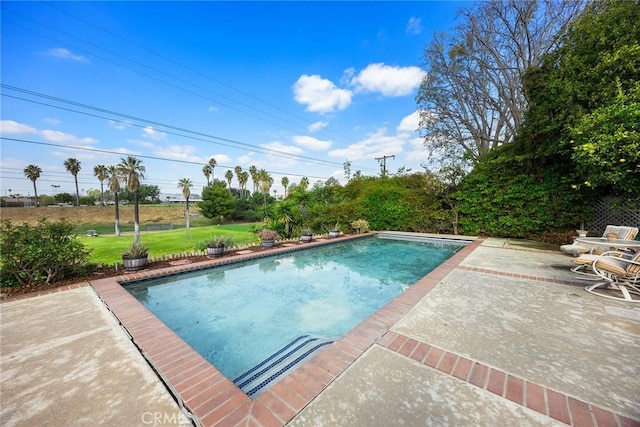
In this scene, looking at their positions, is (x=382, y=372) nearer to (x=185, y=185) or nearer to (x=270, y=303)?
(x=270, y=303)

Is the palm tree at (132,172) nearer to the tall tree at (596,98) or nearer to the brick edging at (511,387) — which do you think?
the brick edging at (511,387)

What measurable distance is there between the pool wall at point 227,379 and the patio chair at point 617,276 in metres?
3.09

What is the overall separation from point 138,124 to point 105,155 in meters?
3.90

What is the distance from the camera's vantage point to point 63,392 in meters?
1.96

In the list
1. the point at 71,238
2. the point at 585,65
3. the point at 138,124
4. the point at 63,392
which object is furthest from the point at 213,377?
the point at 138,124

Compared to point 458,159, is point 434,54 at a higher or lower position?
higher

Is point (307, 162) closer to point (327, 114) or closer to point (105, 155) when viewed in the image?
point (327, 114)

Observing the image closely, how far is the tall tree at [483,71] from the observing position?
507 inches

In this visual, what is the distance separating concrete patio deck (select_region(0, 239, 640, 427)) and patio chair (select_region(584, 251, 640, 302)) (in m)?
0.45

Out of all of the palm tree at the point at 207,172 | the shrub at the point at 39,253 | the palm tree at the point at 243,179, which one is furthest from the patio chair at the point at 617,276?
the palm tree at the point at 243,179

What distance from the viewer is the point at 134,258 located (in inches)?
226

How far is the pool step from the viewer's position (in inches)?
98.4

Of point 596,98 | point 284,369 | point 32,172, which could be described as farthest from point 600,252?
point 32,172

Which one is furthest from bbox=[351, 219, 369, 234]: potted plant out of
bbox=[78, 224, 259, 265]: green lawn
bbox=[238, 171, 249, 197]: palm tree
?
bbox=[238, 171, 249, 197]: palm tree
